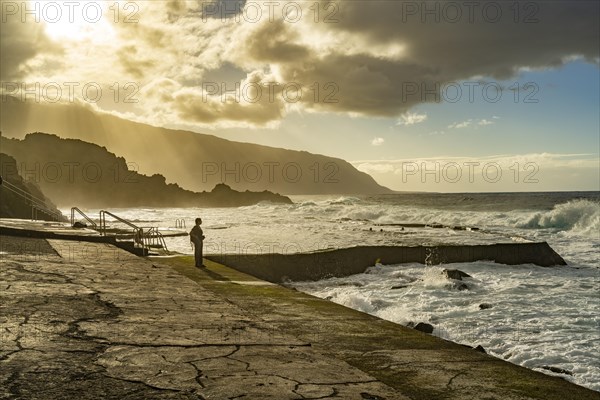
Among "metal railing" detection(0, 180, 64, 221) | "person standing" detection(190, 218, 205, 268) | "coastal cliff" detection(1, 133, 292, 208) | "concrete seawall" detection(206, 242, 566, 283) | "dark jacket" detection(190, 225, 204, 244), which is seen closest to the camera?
"person standing" detection(190, 218, 205, 268)

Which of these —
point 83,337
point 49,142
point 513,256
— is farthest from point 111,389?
point 49,142

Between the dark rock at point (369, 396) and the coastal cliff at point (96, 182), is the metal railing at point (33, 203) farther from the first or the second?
the coastal cliff at point (96, 182)

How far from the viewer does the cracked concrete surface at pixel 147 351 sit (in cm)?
335

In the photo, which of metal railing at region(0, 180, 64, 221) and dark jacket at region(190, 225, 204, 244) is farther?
metal railing at region(0, 180, 64, 221)

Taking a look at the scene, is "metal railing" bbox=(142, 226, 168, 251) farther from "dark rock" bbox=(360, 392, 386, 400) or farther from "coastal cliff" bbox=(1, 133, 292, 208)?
"coastal cliff" bbox=(1, 133, 292, 208)

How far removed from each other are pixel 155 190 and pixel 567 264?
186948mm

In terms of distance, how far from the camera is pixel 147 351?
13.8 ft

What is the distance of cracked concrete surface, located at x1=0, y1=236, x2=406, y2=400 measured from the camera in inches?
132

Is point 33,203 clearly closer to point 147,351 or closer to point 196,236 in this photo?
point 196,236

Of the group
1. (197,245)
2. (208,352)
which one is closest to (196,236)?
(197,245)

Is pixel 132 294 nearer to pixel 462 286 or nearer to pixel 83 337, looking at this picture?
pixel 83 337

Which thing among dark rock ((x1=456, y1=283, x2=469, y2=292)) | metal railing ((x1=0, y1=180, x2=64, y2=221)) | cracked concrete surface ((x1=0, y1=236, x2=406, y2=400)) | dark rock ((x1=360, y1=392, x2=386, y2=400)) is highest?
metal railing ((x1=0, y1=180, x2=64, y2=221))

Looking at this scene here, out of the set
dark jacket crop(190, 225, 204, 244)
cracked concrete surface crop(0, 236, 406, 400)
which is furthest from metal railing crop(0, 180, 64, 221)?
cracked concrete surface crop(0, 236, 406, 400)

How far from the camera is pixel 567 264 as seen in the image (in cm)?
1916
